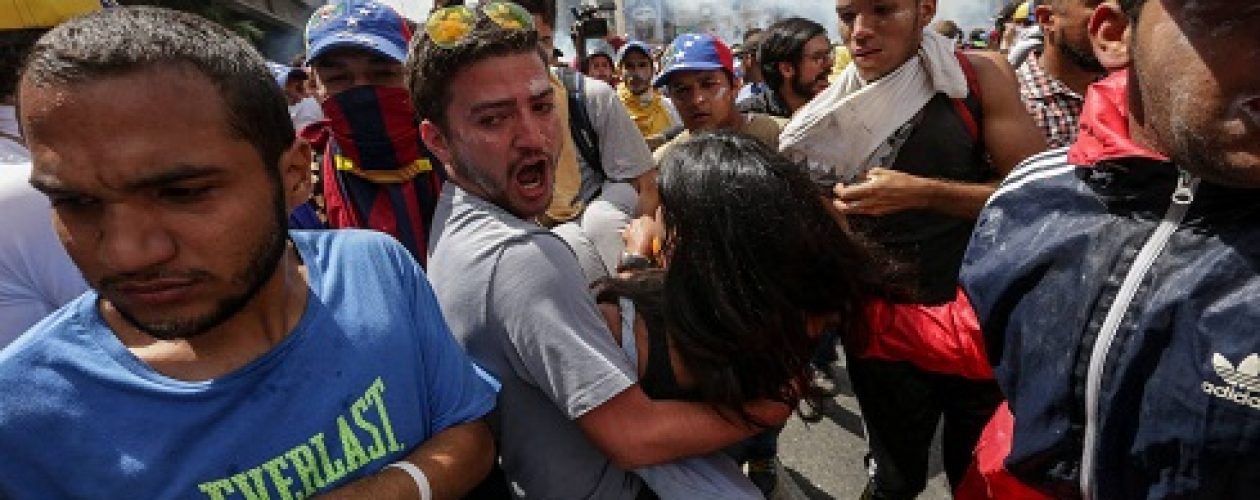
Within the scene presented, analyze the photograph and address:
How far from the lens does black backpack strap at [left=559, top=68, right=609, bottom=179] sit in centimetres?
256

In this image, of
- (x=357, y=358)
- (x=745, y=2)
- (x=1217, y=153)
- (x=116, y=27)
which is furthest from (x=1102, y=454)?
(x=745, y=2)

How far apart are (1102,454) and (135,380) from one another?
1.35 m

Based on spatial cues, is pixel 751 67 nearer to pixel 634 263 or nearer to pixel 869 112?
pixel 869 112

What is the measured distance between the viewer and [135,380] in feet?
3.08

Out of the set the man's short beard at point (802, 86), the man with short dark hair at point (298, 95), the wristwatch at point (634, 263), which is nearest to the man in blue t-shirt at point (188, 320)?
the wristwatch at point (634, 263)

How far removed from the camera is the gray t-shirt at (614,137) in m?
2.57

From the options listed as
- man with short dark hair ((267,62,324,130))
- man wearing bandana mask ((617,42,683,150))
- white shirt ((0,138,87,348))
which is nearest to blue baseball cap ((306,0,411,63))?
white shirt ((0,138,87,348))

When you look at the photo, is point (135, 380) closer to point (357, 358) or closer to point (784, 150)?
point (357, 358)

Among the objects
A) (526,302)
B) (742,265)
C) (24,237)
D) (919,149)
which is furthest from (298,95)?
(742,265)

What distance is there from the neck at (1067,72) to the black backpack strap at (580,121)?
1.70 meters

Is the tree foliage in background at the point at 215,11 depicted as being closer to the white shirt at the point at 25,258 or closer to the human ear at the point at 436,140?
the white shirt at the point at 25,258

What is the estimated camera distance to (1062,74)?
103 inches

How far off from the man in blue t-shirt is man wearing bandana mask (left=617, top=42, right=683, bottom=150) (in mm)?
4919

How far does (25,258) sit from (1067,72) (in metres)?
3.11
